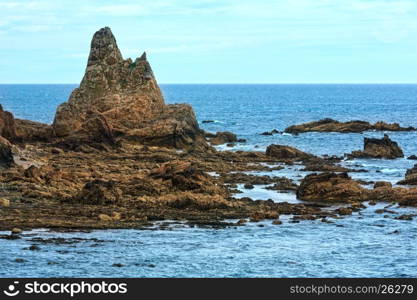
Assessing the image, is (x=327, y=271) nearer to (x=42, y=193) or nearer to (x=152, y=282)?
(x=152, y=282)

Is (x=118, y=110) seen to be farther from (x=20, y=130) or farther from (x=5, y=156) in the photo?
(x=5, y=156)

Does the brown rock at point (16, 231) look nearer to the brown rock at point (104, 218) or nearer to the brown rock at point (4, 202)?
the brown rock at point (104, 218)

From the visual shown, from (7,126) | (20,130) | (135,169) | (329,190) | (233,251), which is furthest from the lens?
(20,130)

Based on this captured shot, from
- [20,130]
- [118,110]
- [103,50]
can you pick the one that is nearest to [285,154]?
[118,110]

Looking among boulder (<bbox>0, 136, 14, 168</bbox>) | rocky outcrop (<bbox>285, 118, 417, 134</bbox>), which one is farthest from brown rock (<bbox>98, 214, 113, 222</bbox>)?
rocky outcrop (<bbox>285, 118, 417, 134</bbox>)

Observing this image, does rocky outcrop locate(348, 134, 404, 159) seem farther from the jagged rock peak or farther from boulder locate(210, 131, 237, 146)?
the jagged rock peak

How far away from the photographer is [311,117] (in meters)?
192

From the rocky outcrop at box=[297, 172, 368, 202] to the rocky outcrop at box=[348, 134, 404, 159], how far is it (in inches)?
1240

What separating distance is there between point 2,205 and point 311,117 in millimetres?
141823

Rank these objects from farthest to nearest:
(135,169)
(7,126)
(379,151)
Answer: (379,151)
(7,126)
(135,169)

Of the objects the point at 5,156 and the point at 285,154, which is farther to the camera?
the point at 285,154

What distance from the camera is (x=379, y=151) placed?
98625mm

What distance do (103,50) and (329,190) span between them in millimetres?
55421

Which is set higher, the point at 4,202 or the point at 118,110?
the point at 118,110
